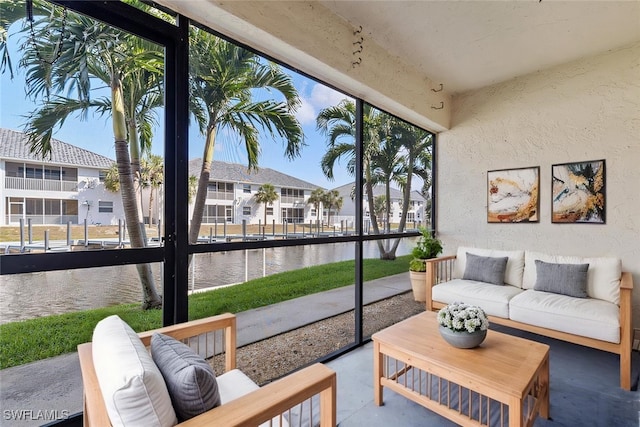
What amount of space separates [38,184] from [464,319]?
7.90ft

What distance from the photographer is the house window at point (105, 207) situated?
1590 mm

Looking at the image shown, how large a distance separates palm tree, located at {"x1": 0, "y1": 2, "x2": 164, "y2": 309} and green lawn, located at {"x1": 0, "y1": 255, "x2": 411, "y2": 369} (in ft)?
0.44

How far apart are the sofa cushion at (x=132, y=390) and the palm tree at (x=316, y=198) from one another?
6.34 feet

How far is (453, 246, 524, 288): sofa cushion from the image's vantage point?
3.29m

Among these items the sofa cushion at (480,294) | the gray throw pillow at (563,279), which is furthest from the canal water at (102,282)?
the gray throw pillow at (563,279)

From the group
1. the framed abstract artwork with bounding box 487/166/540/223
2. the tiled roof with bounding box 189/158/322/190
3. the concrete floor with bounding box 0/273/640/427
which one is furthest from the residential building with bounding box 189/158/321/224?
the framed abstract artwork with bounding box 487/166/540/223

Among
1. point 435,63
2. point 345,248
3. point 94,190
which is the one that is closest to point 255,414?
point 94,190

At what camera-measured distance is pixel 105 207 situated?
1.61 meters

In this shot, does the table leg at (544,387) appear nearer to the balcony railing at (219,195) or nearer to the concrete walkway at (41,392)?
the balcony railing at (219,195)

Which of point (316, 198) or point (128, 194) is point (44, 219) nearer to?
point (128, 194)

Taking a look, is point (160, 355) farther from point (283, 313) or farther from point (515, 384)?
point (283, 313)

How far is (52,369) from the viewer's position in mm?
1429

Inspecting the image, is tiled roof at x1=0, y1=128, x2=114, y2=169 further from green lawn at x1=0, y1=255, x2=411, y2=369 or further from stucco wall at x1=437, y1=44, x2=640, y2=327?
stucco wall at x1=437, y1=44, x2=640, y2=327

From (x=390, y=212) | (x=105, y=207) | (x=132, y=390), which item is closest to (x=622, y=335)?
(x=390, y=212)
